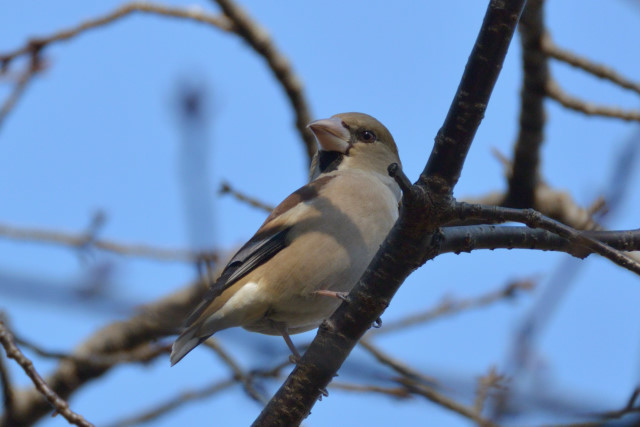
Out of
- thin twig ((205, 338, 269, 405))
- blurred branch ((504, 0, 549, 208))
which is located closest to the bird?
thin twig ((205, 338, 269, 405))

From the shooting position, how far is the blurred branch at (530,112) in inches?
230

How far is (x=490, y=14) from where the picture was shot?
2.67 metres

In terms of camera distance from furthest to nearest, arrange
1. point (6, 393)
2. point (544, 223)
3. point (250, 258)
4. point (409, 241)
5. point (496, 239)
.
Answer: point (6, 393), point (250, 258), point (496, 239), point (409, 241), point (544, 223)

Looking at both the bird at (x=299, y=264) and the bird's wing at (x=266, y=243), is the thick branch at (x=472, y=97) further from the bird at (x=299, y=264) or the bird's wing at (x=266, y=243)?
the bird's wing at (x=266, y=243)

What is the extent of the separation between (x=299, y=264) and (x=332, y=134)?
161 centimetres

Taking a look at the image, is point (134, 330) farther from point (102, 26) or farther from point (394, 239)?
point (394, 239)

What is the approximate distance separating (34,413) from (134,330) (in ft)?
3.46

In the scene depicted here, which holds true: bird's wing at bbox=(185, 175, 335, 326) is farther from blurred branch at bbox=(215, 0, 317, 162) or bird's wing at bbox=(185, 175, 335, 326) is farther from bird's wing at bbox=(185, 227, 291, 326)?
blurred branch at bbox=(215, 0, 317, 162)

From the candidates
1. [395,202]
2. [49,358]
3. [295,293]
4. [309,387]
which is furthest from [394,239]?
[49,358]

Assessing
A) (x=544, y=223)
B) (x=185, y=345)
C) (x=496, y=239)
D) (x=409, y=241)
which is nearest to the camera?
(x=544, y=223)

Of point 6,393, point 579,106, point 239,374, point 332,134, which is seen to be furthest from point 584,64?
point 6,393

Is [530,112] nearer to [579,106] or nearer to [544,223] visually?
[579,106]

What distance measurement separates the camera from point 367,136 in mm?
6156

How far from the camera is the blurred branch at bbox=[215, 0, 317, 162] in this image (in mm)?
6562
